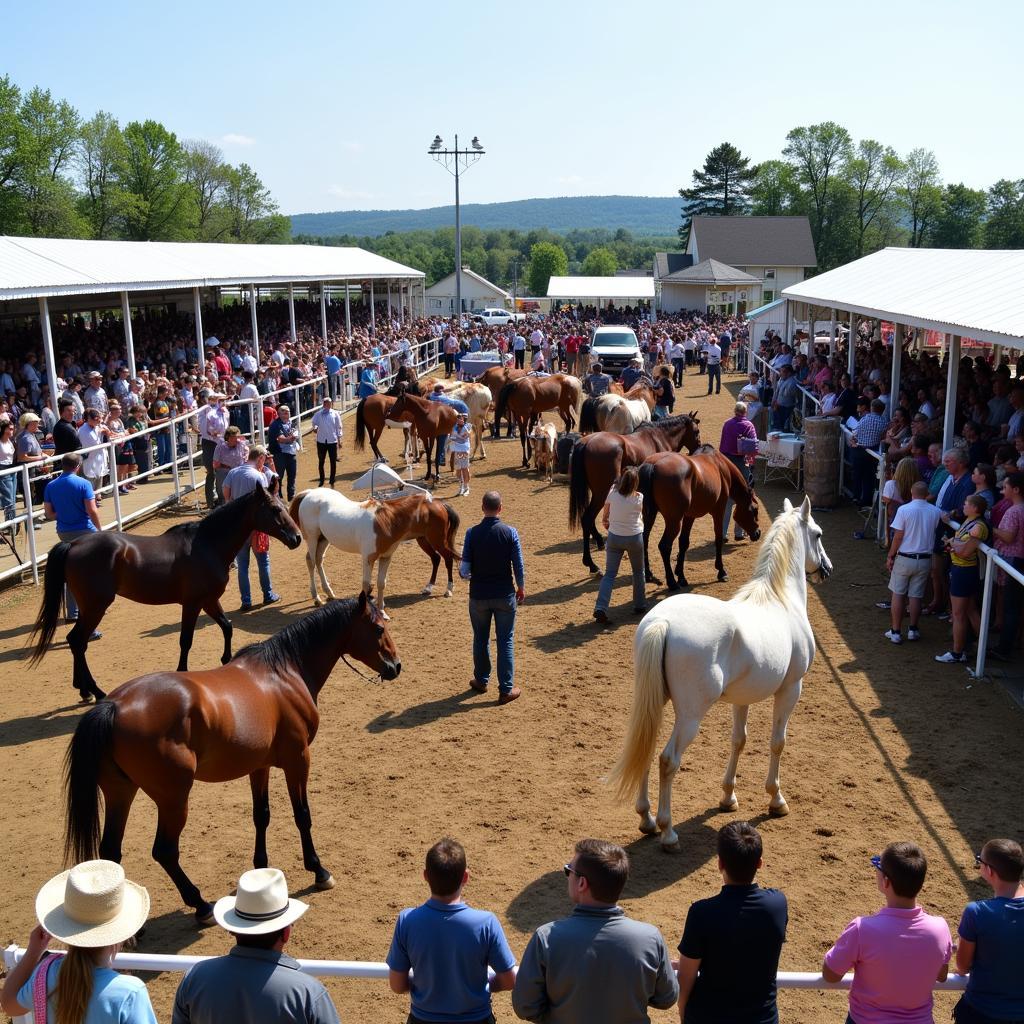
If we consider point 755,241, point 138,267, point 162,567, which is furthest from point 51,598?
point 755,241

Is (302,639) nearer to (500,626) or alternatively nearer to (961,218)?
(500,626)

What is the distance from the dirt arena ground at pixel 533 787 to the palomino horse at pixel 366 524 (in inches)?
27.7

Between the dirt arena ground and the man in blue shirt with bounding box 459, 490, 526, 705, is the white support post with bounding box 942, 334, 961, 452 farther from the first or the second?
the man in blue shirt with bounding box 459, 490, 526, 705

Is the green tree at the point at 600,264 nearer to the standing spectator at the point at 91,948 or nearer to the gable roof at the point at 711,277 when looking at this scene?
the gable roof at the point at 711,277

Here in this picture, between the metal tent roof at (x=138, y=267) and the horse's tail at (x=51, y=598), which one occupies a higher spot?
the metal tent roof at (x=138, y=267)

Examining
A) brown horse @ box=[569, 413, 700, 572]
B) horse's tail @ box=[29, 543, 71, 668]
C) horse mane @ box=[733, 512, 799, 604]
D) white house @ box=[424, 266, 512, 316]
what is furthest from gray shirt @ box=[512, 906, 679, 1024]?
white house @ box=[424, 266, 512, 316]

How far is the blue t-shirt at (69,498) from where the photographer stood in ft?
31.6

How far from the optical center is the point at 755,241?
6938cm

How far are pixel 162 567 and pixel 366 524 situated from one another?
2.39 metres

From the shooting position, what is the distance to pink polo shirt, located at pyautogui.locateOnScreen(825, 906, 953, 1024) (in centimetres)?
335

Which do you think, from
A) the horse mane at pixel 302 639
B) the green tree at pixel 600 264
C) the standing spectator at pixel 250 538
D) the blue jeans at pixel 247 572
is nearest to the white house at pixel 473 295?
the green tree at pixel 600 264

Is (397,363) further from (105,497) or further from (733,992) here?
(733,992)

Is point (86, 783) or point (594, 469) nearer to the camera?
point (86, 783)

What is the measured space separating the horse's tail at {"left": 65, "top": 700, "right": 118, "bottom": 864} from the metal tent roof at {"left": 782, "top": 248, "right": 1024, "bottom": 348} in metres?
8.69
